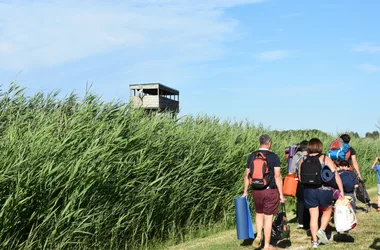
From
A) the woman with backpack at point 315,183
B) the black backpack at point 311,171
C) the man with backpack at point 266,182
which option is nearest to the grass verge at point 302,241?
the woman with backpack at point 315,183

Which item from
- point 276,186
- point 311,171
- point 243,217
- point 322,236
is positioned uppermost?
point 311,171

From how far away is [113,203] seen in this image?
7898mm

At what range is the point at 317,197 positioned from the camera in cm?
769

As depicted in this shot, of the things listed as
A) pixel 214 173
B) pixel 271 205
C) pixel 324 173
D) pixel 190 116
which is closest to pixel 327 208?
pixel 324 173

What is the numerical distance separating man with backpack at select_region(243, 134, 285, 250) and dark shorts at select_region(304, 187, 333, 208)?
2.10ft

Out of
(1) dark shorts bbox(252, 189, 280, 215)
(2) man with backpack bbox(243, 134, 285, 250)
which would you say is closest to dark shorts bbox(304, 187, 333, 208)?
(2) man with backpack bbox(243, 134, 285, 250)

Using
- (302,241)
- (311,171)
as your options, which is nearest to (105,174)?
(311,171)

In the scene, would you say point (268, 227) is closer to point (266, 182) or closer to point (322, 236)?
point (266, 182)

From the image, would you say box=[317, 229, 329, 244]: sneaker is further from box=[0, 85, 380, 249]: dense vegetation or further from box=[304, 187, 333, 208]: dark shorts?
box=[0, 85, 380, 249]: dense vegetation

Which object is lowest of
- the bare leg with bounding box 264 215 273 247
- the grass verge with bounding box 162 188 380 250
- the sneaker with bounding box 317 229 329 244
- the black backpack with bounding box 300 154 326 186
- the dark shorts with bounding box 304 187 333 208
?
the grass verge with bounding box 162 188 380 250

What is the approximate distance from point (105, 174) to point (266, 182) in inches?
102

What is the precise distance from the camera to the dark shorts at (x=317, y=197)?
7691mm

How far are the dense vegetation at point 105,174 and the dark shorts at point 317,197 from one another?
2.68 meters

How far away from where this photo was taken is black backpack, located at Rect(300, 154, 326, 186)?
7.59 meters
